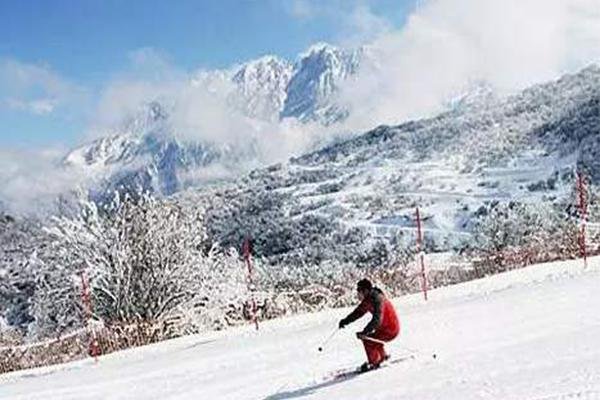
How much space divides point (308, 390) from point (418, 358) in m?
1.67

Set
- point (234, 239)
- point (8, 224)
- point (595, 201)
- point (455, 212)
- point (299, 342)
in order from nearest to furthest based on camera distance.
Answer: point (299, 342) < point (595, 201) < point (8, 224) < point (234, 239) < point (455, 212)

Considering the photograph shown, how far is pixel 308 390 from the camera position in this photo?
13.5 metres

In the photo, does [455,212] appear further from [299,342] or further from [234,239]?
[299,342]

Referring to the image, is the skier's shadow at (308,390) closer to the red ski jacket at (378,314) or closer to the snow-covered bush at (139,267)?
the red ski jacket at (378,314)

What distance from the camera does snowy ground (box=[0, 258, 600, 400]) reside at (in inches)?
465

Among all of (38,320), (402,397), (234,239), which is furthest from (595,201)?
(234,239)

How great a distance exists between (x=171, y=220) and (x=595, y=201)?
43308 millimetres

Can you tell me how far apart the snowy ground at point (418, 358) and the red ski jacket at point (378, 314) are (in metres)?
0.52

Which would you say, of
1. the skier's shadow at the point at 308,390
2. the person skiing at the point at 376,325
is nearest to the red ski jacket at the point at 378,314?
the person skiing at the point at 376,325

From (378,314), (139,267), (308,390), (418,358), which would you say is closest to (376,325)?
(378,314)

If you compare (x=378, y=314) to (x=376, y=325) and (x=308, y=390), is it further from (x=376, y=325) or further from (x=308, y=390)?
(x=308, y=390)

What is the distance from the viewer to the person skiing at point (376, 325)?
1379 centimetres

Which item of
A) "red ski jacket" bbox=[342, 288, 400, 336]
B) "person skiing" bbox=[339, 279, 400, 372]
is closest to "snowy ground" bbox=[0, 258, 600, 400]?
"person skiing" bbox=[339, 279, 400, 372]

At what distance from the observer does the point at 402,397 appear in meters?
11.7
